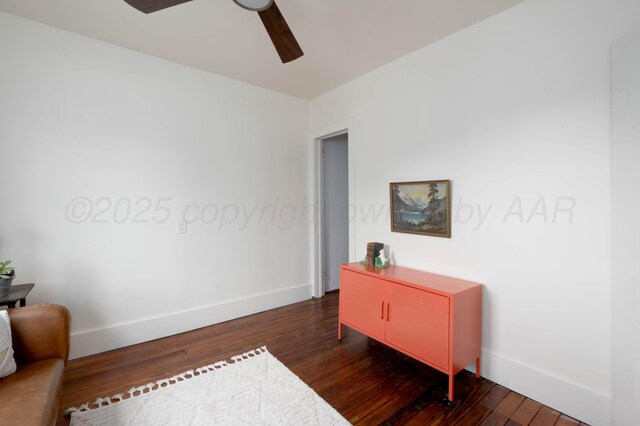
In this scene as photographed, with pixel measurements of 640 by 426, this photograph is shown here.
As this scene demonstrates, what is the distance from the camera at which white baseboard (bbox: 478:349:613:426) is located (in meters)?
1.77

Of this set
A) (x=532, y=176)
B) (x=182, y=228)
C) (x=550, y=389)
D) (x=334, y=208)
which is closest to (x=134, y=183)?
(x=182, y=228)

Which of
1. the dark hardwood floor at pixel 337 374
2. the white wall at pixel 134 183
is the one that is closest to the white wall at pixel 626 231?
the dark hardwood floor at pixel 337 374

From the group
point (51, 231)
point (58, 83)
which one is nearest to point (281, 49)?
point (58, 83)

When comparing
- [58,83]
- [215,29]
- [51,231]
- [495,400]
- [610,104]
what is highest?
[215,29]

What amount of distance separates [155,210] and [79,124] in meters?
0.94

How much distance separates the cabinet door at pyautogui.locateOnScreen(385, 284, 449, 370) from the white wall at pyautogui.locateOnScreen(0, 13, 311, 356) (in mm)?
1815

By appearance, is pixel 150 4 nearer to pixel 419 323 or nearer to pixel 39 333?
pixel 39 333

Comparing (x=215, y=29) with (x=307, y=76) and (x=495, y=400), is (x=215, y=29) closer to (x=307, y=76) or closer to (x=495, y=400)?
(x=307, y=76)

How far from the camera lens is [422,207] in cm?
270

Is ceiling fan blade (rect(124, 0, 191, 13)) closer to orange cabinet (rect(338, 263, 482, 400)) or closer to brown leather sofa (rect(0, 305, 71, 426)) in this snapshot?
brown leather sofa (rect(0, 305, 71, 426))

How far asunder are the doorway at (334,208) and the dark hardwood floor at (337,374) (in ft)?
3.94

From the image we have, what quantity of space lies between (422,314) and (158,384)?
2005mm

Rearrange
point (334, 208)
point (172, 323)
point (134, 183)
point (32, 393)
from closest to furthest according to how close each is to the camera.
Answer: point (32, 393), point (134, 183), point (172, 323), point (334, 208)

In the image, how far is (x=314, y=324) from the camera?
325 cm
